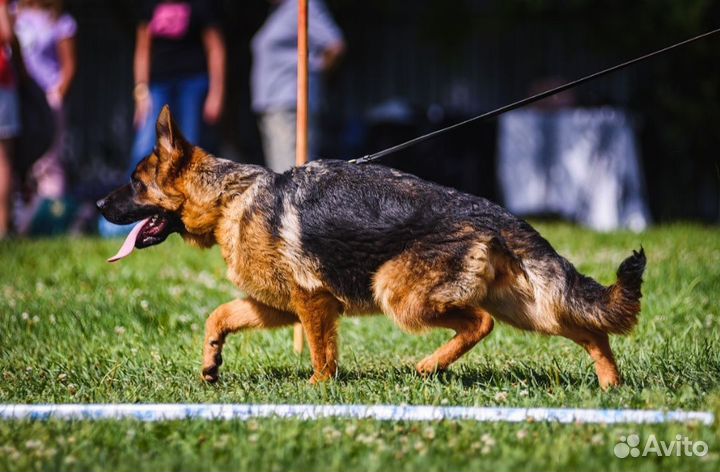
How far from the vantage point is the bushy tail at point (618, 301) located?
4273mm

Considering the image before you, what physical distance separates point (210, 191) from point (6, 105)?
507 centimetres

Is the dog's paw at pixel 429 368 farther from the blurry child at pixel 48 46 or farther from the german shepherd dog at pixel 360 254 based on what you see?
the blurry child at pixel 48 46

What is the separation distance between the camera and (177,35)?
8836mm

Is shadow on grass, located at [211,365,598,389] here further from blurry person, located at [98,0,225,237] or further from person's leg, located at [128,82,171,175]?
person's leg, located at [128,82,171,175]

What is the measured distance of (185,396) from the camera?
4418 millimetres

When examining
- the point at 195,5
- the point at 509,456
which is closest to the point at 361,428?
the point at 509,456

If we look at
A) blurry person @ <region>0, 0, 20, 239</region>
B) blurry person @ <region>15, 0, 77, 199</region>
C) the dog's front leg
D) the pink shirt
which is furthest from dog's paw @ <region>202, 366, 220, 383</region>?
the pink shirt

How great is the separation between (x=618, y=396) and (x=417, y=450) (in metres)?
1.13

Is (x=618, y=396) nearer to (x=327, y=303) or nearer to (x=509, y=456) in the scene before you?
(x=509, y=456)

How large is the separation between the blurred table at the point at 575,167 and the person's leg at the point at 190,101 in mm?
4914

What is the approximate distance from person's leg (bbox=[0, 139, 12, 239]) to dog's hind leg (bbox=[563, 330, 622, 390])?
6638 millimetres

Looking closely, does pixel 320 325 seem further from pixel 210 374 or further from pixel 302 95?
pixel 302 95

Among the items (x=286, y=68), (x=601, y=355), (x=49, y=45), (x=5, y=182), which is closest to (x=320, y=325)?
(x=601, y=355)

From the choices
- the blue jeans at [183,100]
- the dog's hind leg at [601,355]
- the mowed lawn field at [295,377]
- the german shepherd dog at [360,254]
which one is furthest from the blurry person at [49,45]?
the dog's hind leg at [601,355]
